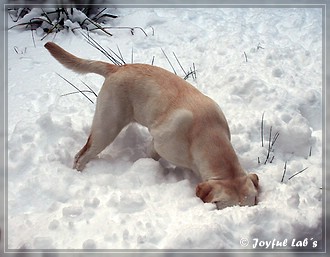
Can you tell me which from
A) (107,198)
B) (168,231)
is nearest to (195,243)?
(168,231)

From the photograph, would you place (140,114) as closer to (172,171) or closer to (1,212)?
(172,171)

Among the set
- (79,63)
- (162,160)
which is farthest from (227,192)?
(79,63)

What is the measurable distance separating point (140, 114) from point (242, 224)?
115 cm

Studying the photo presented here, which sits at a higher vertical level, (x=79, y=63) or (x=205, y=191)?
(x=79, y=63)

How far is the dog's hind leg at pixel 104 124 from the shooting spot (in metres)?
3.50

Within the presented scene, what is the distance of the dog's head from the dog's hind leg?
2.75 ft

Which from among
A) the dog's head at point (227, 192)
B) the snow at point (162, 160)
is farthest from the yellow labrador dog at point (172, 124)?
the snow at point (162, 160)

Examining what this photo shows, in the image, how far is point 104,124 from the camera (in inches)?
138

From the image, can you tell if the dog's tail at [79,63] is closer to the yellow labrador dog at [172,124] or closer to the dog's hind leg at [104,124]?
the yellow labrador dog at [172,124]

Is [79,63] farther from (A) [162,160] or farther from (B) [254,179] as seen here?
(B) [254,179]

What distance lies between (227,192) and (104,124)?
1018mm

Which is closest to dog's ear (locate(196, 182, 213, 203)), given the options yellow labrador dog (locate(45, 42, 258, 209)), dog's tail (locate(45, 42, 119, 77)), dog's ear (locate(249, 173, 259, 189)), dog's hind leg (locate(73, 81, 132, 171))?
yellow labrador dog (locate(45, 42, 258, 209))

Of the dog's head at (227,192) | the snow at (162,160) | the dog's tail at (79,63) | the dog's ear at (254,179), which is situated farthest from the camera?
the dog's tail at (79,63)

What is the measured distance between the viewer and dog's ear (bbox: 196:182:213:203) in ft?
9.64
